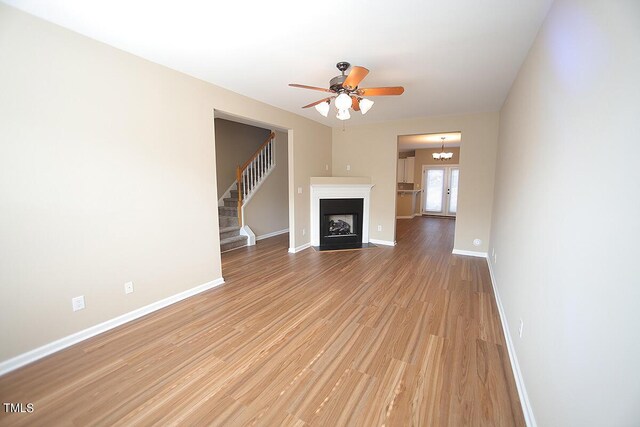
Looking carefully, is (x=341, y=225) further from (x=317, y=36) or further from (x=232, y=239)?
(x=317, y=36)

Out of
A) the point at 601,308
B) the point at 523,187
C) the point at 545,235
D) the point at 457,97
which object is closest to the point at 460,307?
the point at 523,187

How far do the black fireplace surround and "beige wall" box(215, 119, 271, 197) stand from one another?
2.54 m

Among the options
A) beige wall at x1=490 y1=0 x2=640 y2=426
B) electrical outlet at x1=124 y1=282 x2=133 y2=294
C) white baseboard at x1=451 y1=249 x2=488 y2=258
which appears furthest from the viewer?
white baseboard at x1=451 y1=249 x2=488 y2=258

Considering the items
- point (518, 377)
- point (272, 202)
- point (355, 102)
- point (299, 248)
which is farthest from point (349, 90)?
point (272, 202)

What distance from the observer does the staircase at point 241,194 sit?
5.32 metres

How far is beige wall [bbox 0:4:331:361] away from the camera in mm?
1874

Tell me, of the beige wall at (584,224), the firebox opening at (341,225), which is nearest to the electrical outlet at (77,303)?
the beige wall at (584,224)

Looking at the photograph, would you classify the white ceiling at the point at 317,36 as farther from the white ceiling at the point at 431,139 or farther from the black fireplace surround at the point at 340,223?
the white ceiling at the point at 431,139

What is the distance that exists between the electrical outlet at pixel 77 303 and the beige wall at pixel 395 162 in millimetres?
4737

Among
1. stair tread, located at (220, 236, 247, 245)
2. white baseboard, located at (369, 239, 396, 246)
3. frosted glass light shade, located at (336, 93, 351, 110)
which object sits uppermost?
frosted glass light shade, located at (336, 93, 351, 110)

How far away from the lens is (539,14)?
71.6 inches

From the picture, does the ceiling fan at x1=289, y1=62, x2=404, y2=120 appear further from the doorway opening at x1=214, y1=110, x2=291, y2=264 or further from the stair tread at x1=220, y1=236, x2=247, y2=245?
the stair tread at x1=220, y1=236, x2=247, y2=245

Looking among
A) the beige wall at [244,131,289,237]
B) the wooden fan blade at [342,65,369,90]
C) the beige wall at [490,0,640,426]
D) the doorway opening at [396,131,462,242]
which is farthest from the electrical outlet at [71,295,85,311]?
the doorway opening at [396,131,462,242]

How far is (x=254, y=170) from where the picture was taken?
5.92m
